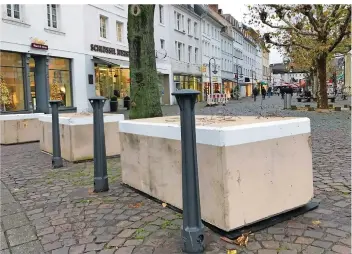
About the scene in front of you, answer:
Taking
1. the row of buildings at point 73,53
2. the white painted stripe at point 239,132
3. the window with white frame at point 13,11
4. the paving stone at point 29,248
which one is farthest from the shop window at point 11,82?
the paving stone at point 29,248

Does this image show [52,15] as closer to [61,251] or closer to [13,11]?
[13,11]

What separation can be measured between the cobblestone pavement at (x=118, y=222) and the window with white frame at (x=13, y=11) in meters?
15.8

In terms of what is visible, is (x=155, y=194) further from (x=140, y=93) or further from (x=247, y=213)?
(x=140, y=93)

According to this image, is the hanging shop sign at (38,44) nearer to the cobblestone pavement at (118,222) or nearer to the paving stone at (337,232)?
the cobblestone pavement at (118,222)

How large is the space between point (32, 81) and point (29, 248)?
19706 mm

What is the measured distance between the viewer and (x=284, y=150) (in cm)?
373

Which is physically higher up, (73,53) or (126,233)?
(73,53)

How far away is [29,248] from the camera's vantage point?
131 inches

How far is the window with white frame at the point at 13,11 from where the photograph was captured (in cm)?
1928

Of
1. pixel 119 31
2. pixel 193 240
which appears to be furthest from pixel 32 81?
pixel 193 240

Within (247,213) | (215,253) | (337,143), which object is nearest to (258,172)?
(247,213)

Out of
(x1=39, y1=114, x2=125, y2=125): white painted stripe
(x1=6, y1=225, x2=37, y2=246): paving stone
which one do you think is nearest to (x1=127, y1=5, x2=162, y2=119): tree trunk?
(x1=39, y1=114, x2=125, y2=125): white painted stripe

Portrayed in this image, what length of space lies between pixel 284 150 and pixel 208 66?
4720 cm

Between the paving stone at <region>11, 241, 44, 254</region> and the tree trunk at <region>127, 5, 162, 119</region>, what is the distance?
458cm
